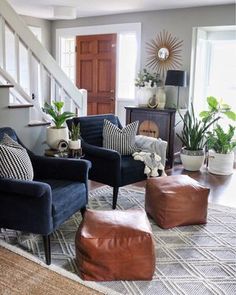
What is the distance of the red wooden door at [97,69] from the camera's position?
6.29m

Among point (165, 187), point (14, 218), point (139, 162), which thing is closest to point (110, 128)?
point (139, 162)

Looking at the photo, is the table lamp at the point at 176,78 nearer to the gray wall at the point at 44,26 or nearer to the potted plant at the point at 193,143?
the potted plant at the point at 193,143

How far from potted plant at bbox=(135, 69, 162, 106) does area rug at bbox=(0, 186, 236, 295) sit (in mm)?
2507

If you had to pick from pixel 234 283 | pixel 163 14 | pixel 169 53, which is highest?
pixel 163 14

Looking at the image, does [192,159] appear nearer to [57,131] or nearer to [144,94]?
[144,94]

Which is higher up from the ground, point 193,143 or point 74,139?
point 74,139

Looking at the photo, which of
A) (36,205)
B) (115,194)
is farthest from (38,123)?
(36,205)

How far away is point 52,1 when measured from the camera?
198 inches

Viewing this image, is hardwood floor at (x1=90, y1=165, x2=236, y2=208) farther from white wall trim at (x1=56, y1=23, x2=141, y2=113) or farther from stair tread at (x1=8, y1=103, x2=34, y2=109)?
white wall trim at (x1=56, y1=23, x2=141, y2=113)

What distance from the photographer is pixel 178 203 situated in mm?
3039

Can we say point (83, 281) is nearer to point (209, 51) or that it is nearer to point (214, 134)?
point (214, 134)

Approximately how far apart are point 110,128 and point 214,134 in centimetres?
189

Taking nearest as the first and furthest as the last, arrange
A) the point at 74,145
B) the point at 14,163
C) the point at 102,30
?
the point at 14,163, the point at 74,145, the point at 102,30

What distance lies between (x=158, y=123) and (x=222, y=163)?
1.11m
